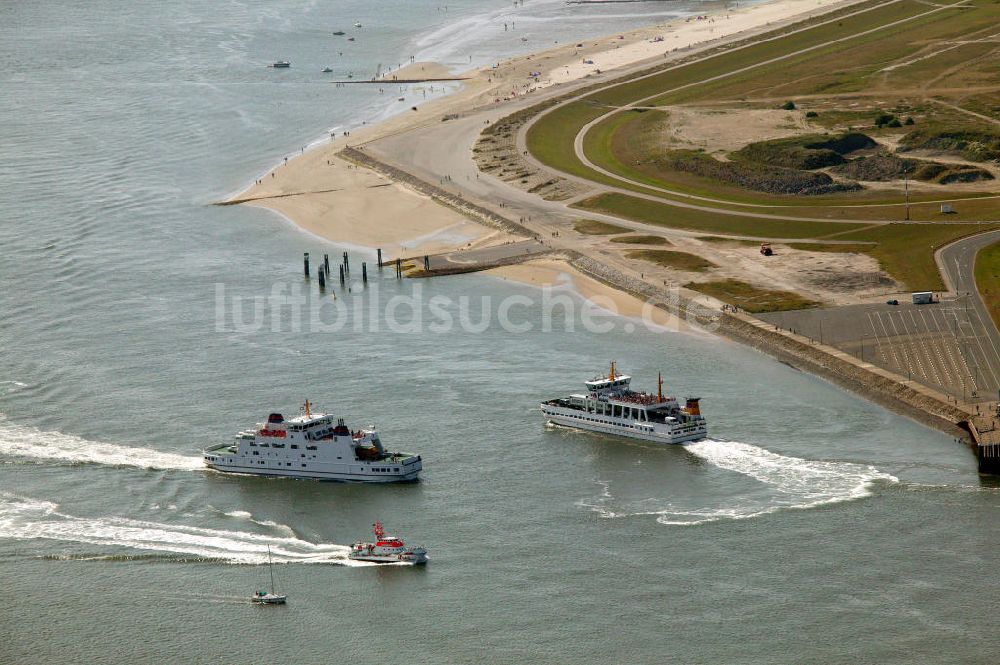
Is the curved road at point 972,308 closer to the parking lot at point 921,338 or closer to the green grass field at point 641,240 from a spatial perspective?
the parking lot at point 921,338

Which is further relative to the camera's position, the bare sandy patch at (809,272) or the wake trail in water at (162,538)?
the bare sandy patch at (809,272)

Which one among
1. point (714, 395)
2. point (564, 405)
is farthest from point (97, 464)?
point (714, 395)

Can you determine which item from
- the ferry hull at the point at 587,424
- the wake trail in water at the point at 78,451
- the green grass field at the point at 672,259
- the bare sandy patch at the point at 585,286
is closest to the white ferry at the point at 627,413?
the ferry hull at the point at 587,424

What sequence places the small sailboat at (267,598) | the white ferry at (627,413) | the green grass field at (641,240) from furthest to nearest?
the green grass field at (641,240), the white ferry at (627,413), the small sailboat at (267,598)

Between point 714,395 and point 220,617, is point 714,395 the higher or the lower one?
the higher one

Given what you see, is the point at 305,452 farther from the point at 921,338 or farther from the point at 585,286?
the point at 921,338

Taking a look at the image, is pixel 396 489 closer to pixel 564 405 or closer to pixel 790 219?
pixel 564 405

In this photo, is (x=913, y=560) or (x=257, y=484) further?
(x=257, y=484)
